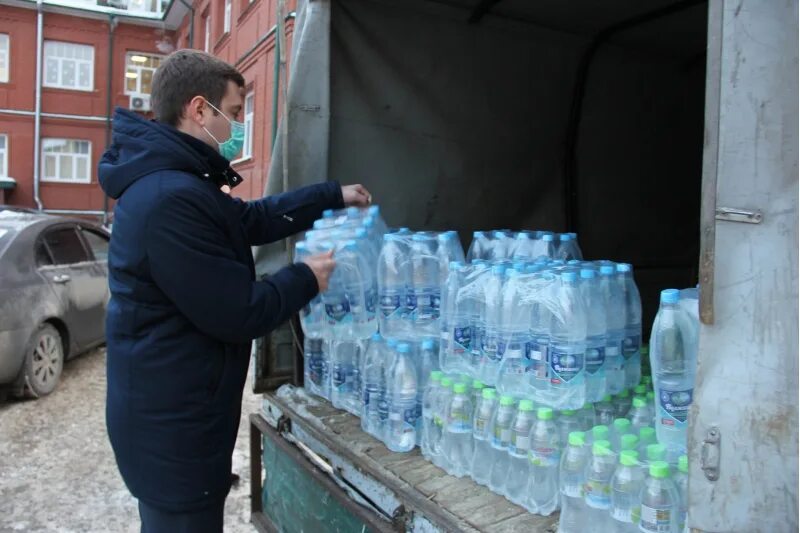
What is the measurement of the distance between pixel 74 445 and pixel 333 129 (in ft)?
12.6

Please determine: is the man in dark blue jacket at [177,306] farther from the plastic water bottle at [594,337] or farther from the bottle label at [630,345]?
the bottle label at [630,345]

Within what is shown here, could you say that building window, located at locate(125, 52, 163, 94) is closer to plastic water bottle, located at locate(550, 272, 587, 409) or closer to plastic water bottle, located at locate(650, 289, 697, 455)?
plastic water bottle, located at locate(550, 272, 587, 409)

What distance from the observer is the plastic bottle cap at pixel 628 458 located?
173 cm

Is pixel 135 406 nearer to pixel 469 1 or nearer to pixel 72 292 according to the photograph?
pixel 469 1

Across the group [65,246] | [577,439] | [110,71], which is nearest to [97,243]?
[65,246]

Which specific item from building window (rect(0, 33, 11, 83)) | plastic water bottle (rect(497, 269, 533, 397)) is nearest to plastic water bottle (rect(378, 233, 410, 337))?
plastic water bottle (rect(497, 269, 533, 397))

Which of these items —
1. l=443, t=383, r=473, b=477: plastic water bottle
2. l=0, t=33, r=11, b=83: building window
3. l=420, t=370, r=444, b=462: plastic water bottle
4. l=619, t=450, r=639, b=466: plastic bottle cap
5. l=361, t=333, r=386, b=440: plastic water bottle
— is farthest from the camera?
l=0, t=33, r=11, b=83: building window

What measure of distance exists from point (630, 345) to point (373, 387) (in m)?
1.05

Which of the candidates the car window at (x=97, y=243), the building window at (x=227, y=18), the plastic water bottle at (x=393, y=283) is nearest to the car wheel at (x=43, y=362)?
the car window at (x=97, y=243)

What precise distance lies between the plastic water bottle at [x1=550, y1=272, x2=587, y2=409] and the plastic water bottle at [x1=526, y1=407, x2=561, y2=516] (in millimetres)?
89

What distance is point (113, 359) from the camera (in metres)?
2.16

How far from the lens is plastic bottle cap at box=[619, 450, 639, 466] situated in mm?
1728

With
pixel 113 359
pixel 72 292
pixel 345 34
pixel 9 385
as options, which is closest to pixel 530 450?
pixel 113 359

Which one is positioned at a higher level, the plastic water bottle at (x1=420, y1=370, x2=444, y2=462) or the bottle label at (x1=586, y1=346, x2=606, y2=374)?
the bottle label at (x1=586, y1=346, x2=606, y2=374)
